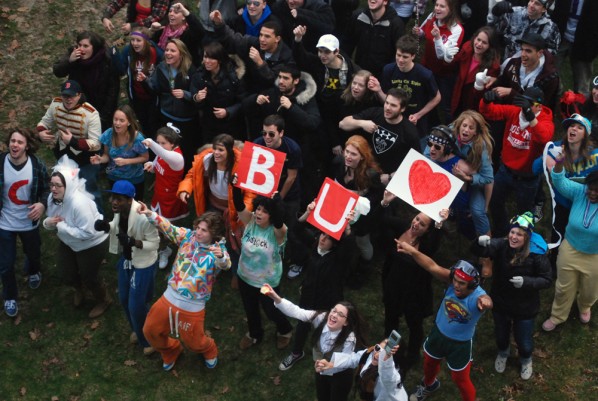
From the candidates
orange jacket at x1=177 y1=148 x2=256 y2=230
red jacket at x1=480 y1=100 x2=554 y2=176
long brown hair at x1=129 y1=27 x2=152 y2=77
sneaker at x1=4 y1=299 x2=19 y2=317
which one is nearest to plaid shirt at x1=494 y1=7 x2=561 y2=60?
red jacket at x1=480 y1=100 x2=554 y2=176

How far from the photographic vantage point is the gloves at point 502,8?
1038cm

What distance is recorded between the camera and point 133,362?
29.0 feet

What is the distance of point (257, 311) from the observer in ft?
28.6

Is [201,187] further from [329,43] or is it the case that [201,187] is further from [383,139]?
[329,43]

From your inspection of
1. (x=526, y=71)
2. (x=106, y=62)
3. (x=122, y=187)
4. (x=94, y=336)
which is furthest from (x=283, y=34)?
(x=94, y=336)

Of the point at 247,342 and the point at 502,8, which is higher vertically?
the point at 502,8

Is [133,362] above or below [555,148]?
below

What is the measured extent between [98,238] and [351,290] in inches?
124

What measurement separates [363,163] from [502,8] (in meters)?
3.45

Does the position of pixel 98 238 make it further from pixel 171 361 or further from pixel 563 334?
pixel 563 334

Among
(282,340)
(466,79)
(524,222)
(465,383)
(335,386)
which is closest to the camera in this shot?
(335,386)

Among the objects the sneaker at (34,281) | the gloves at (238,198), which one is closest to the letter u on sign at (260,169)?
the gloves at (238,198)

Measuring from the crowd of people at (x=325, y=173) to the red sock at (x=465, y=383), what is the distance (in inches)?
0.6

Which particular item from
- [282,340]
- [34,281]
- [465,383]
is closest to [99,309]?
[34,281]
